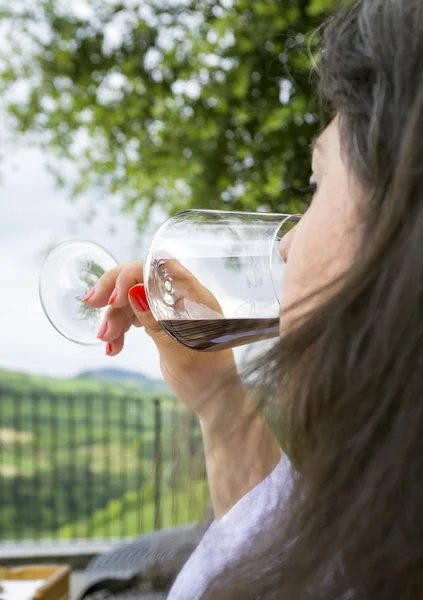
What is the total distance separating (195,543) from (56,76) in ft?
12.1

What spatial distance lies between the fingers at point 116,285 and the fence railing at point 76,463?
411cm

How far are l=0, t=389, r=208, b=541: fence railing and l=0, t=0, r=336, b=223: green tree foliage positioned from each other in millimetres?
1704

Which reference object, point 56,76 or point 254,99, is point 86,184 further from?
point 254,99

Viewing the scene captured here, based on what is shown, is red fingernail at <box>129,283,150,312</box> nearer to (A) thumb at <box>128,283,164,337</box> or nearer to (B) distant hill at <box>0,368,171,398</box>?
(A) thumb at <box>128,283,164,337</box>

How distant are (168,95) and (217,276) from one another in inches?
129

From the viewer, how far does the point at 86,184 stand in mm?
4430

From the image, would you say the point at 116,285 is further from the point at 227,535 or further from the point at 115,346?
the point at 227,535

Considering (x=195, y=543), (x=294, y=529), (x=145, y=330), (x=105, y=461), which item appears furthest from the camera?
(x=105, y=461)

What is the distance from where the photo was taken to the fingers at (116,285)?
83cm

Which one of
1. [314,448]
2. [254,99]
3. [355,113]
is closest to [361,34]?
[355,113]

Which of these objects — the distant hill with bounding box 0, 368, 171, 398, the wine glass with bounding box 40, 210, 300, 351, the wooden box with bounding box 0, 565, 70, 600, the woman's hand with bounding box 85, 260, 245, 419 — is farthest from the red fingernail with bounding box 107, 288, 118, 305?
the distant hill with bounding box 0, 368, 171, 398

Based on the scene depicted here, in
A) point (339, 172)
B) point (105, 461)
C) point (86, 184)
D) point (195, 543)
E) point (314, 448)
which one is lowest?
point (105, 461)

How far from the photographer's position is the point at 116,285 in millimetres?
837

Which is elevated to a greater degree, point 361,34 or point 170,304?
point 361,34
